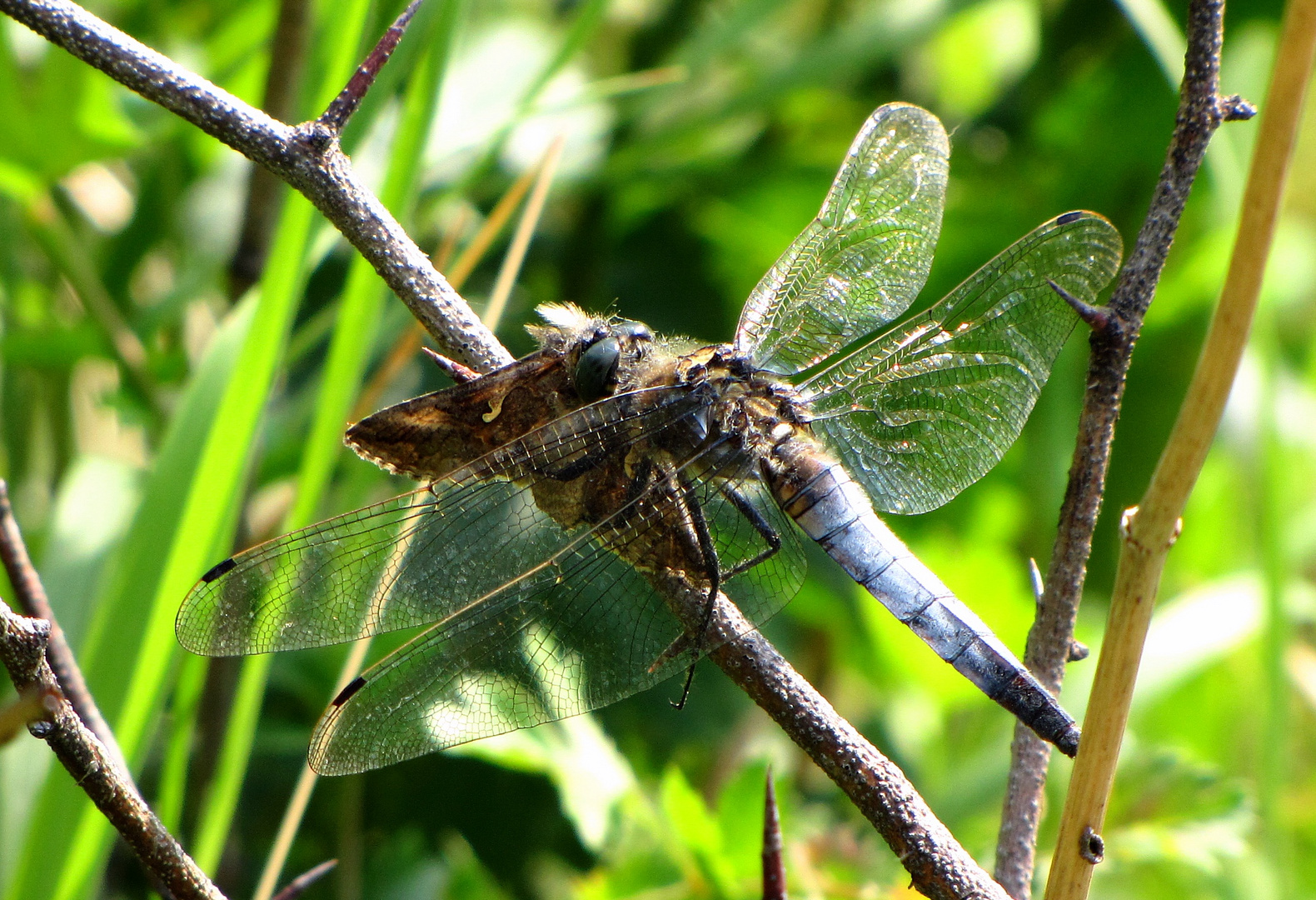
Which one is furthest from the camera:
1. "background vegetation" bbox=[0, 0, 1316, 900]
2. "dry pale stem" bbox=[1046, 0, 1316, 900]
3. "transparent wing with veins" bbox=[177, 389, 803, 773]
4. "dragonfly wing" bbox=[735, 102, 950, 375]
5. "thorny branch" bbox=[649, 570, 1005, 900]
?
"dragonfly wing" bbox=[735, 102, 950, 375]

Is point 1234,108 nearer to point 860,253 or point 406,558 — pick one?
point 860,253

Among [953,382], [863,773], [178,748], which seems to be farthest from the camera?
[953,382]

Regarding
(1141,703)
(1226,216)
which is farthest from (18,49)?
(1141,703)

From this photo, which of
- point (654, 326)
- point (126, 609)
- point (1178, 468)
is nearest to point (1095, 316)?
point (1178, 468)

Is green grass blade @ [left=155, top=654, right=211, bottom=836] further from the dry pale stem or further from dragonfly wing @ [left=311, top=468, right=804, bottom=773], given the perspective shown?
the dry pale stem

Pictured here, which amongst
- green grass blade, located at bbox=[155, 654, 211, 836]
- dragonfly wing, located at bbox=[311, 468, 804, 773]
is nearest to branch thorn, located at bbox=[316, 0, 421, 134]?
dragonfly wing, located at bbox=[311, 468, 804, 773]

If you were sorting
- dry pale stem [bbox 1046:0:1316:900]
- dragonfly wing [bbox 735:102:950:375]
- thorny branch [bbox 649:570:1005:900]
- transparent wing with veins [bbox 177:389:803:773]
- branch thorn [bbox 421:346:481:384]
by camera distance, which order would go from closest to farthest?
1. dry pale stem [bbox 1046:0:1316:900]
2. thorny branch [bbox 649:570:1005:900]
3. branch thorn [bbox 421:346:481:384]
4. transparent wing with veins [bbox 177:389:803:773]
5. dragonfly wing [bbox 735:102:950:375]

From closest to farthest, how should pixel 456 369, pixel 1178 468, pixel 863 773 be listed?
pixel 1178 468 < pixel 863 773 < pixel 456 369
